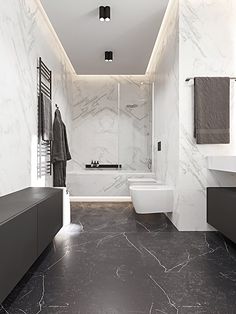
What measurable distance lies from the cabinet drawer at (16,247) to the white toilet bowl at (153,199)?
1601 millimetres

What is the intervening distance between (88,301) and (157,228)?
→ 1.76m

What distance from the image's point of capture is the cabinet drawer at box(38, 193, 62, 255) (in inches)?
75.2

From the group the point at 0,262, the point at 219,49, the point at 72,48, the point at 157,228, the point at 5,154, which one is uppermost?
the point at 72,48

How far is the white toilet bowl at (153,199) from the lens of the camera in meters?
Answer: 3.19

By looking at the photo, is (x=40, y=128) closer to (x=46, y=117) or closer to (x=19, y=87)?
(x=46, y=117)

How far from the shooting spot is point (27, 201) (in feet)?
6.25

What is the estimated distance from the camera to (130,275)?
1862 mm

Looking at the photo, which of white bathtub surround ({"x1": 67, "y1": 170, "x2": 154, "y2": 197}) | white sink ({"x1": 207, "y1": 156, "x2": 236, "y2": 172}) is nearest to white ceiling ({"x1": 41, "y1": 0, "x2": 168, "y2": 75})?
white sink ({"x1": 207, "y1": 156, "x2": 236, "y2": 172})

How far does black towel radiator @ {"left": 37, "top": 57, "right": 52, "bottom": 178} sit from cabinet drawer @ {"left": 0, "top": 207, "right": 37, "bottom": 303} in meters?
1.54

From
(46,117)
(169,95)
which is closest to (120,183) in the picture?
(169,95)

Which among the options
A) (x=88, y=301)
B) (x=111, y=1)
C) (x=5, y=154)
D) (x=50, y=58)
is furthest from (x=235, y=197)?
(x=50, y=58)

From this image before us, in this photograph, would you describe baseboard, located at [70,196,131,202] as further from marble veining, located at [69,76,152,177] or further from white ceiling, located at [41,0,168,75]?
white ceiling, located at [41,0,168,75]

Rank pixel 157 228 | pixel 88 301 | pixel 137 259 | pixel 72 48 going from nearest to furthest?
pixel 88 301 → pixel 137 259 → pixel 157 228 → pixel 72 48

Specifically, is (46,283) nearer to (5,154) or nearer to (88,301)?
(88,301)
